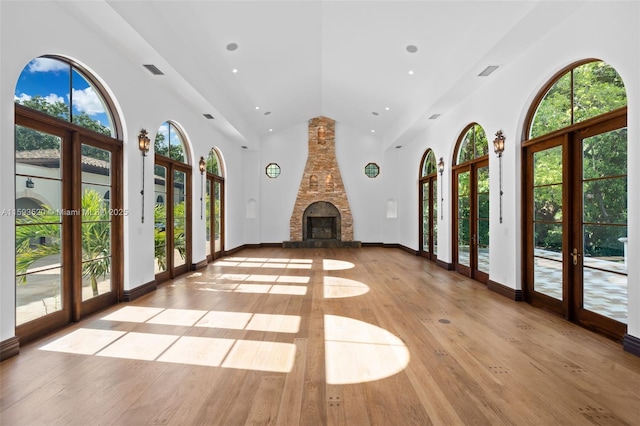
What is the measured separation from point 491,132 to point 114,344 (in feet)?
19.9

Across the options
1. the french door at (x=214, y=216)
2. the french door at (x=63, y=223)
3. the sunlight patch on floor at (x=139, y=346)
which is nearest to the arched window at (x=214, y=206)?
the french door at (x=214, y=216)

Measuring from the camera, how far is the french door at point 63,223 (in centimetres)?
352

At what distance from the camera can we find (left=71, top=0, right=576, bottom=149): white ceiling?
14.5 ft

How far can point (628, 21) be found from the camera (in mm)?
3305

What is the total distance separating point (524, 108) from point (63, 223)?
611 centimetres

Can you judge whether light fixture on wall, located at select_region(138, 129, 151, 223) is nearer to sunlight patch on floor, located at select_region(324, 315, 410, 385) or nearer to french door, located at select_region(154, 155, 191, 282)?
french door, located at select_region(154, 155, 191, 282)

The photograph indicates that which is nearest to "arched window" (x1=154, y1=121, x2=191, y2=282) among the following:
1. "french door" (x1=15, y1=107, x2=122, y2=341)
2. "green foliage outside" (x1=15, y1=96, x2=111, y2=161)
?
"french door" (x1=15, y1=107, x2=122, y2=341)

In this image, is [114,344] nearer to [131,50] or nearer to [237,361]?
[237,361]

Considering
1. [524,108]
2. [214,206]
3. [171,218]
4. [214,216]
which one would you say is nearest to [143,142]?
[171,218]

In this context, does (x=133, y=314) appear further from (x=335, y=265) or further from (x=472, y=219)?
(x=472, y=219)

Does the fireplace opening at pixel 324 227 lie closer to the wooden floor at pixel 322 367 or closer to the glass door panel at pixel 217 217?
the glass door panel at pixel 217 217

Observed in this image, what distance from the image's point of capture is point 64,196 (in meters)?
4.05

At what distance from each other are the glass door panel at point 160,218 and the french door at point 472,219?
580 cm

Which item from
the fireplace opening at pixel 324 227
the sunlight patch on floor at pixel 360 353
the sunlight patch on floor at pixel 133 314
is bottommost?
the sunlight patch on floor at pixel 360 353
